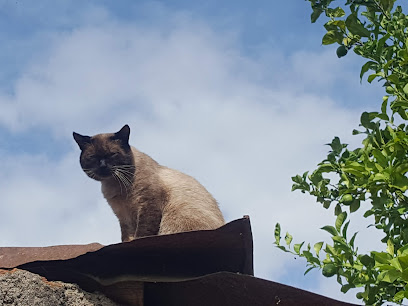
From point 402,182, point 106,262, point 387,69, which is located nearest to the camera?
point 402,182

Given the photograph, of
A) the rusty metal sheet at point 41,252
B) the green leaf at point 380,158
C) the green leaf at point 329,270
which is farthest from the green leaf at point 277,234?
the rusty metal sheet at point 41,252

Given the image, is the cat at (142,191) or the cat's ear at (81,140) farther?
the cat's ear at (81,140)

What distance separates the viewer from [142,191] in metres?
6.18

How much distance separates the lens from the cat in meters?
5.36

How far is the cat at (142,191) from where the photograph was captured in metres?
5.36

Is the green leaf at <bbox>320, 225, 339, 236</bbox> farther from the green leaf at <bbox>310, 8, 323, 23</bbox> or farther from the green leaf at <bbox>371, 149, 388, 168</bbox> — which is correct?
the green leaf at <bbox>310, 8, 323, 23</bbox>

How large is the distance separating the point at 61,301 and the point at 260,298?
1.18 meters

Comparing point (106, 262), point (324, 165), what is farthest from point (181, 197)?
point (324, 165)

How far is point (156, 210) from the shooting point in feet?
19.3

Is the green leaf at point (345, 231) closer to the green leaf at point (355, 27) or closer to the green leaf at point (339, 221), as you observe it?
the green leaf at point (339, 221)

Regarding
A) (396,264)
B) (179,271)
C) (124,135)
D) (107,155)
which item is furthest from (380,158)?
(124,135)

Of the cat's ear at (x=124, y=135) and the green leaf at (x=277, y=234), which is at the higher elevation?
the cat's ear at (x=124, y=135)

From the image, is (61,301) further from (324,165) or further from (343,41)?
(343,41)

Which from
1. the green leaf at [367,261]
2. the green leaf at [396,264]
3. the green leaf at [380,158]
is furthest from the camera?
the green leaf at [367,261]
